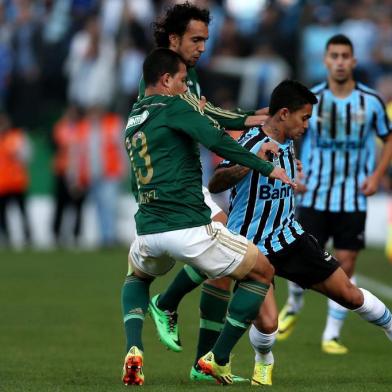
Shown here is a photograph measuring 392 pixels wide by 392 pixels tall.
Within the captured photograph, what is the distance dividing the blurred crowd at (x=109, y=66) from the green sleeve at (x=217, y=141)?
42.8ft

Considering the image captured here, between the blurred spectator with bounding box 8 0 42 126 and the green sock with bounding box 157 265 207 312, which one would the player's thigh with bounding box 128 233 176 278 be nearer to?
the green sock with bounding box 157 265 207 312

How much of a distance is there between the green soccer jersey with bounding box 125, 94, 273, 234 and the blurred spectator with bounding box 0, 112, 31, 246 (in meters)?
13.6

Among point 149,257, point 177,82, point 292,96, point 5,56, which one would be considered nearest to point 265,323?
point 149,257

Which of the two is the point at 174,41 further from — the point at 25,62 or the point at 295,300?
the point at 25,62

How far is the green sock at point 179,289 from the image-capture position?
26.2 ft

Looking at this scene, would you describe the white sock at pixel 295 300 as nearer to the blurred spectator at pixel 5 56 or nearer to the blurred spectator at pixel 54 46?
the blurred spectator at pixel 54 46

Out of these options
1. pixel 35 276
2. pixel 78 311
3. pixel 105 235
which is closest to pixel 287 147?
pixel 78 311

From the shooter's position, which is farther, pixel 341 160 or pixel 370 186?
pixel 341 160

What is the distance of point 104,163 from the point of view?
2047 centimetres

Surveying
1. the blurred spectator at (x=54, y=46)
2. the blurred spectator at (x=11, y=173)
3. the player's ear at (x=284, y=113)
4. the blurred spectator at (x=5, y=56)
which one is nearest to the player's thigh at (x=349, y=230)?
the player's ear at (x=284, y=113)

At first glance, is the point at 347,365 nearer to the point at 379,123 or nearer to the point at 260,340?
the point at 260,340

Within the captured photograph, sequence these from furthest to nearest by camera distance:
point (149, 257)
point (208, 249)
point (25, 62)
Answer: point (25, 62) < point (149, 257) < point (208, 249)

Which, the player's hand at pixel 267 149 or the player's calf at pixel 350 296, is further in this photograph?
the player's calf at pixel 350 296

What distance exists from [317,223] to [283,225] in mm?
2357
